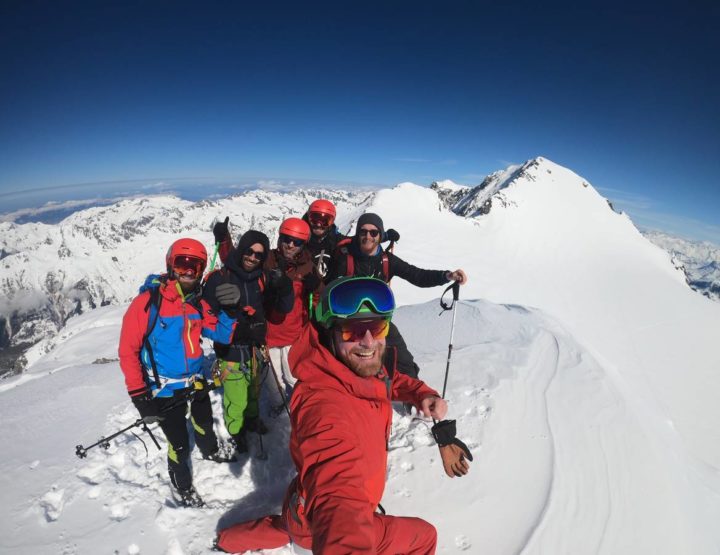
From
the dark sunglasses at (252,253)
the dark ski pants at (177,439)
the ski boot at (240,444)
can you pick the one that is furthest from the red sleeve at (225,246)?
the ski boot at (240,444)

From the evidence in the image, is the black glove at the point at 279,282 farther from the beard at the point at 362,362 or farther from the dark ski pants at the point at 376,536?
the dark ski pants at the point at 376,536

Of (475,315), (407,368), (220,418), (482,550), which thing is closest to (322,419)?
(482,550)

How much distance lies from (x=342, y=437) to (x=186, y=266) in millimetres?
2871

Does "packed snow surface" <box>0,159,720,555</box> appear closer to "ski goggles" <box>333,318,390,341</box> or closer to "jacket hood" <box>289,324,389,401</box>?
"jacket hood" <box>289,324,389,401</box>

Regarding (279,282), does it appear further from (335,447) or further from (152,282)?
(335,447)

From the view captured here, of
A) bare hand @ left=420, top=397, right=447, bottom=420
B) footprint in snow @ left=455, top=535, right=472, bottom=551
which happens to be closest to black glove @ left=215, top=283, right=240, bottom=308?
bare hand @ left=420, top=397, right=447, bottom=420

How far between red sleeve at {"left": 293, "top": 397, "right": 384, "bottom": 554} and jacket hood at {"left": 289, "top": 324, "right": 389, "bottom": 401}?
176 millimetres

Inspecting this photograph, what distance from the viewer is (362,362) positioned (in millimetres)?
2941

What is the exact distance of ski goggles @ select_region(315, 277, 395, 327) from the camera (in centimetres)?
303

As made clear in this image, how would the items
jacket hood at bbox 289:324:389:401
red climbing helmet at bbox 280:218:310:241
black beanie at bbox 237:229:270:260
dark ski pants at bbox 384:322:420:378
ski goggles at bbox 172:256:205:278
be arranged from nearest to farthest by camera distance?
1. jacket hood at bbox 289:324:389:401
2. ski goggles at bbox 172:256:205:278
3. black beanie at bbox 237:229:270:260
4. red climbing helmet at bbox 280:218:310:241
5. dark ski pants at bbox 384:322:420:378

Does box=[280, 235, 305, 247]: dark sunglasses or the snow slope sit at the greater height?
box=[280, 235, 305, 247]: dark sunglasses

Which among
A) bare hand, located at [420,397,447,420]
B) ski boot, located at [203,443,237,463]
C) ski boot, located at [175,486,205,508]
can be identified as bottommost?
ski boot, located at [175,486,205,508]

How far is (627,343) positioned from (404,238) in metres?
17.4

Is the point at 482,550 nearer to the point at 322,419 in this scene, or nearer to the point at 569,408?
the point at 322,419
